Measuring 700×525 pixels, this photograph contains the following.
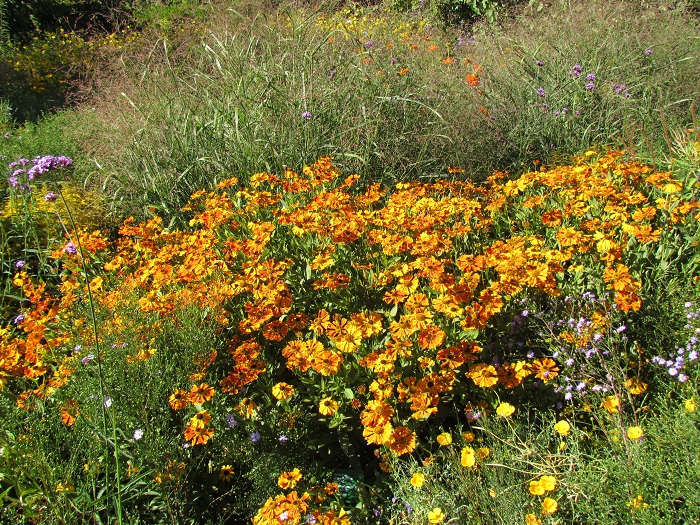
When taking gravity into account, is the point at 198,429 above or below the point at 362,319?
below

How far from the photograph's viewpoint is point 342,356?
210 centimetres

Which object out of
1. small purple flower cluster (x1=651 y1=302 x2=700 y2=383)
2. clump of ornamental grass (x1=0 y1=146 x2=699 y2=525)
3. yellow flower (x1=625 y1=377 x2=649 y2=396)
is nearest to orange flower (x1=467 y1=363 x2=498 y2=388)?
clump of ornamental grass (x1=0 y1=146 x2=699 y2=525)

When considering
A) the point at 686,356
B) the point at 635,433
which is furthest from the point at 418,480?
the point at 686,356

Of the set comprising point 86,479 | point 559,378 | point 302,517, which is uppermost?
point 559,378

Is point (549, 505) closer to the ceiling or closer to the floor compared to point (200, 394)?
closer to the ceiling

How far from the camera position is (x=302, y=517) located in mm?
1707

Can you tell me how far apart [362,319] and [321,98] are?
259cm

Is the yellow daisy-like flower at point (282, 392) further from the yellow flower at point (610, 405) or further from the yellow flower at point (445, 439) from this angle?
the yellow flower at point (610, 405)

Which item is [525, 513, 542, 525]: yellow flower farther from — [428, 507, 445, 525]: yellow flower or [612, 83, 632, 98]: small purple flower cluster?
[612, 83, 632, 98]: small purple flower cluster

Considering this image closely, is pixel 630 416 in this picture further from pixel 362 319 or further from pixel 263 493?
pixel 263 493

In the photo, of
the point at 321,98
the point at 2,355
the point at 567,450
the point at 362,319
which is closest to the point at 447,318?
the point at 362,319

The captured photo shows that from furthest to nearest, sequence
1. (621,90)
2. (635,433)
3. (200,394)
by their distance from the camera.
Answer: (621,90) → (200,394) → (635,433)

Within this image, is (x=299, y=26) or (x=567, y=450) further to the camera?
(x=299, y=26)

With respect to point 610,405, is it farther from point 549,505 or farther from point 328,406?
point 328,406
